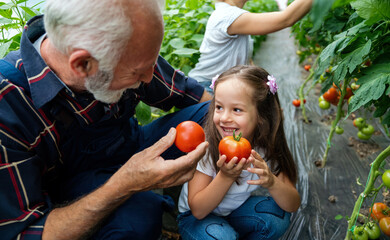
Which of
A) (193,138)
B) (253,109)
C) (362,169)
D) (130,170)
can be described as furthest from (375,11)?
(362,169)

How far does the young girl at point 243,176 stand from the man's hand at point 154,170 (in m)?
0.19

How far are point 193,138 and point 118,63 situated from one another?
442 mm

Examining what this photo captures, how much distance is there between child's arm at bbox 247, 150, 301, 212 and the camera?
51.6 inches

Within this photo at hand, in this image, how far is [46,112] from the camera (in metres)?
1.25

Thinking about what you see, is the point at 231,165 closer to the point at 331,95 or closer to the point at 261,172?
the point at 261,172

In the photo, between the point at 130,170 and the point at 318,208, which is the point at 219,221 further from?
the point at 318,208

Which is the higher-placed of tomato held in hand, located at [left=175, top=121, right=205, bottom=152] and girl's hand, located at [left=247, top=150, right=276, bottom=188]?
tomato held in hand, located at [left=175, top=121, right=205, bottom=152]

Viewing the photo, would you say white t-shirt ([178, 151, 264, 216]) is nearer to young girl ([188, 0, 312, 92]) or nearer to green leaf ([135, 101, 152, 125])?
green leaf ([135, 101, 152, 125])

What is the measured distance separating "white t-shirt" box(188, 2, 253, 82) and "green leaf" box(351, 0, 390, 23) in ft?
3.67

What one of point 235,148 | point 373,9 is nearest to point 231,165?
point 235,148

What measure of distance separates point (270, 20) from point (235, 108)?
975 mm

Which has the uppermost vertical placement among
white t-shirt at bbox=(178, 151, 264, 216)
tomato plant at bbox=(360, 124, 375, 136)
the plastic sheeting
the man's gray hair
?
the man's gray hair

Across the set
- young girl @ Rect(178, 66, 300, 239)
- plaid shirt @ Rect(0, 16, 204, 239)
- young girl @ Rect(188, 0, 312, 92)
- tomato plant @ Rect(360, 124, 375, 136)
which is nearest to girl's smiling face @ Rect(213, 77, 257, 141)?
young girl @ Rect(178, 66, 300, 239)

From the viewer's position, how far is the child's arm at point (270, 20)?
6.57 ft
